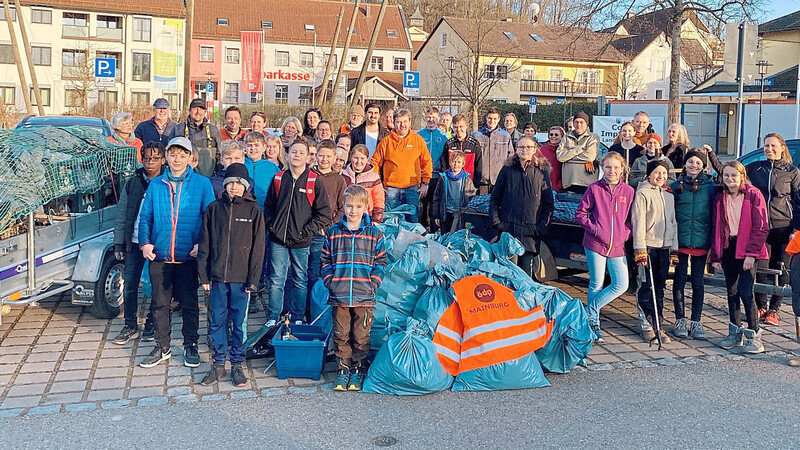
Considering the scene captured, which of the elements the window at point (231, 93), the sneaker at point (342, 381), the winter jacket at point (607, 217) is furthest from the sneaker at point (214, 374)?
the window at point (231, 93)

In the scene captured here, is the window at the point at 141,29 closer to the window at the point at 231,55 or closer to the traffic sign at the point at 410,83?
the window at the point at 231,55

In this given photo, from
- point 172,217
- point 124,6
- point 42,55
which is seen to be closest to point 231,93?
point 124,6

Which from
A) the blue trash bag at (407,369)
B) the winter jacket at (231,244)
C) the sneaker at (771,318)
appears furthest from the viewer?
the sneaker at (771,318)

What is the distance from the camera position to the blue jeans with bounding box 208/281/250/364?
6215 mm

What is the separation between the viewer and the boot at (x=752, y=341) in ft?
23.2

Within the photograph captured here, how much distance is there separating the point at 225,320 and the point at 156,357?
0.76 m

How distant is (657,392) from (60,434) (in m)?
4.03

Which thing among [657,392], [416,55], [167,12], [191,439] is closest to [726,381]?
[657,392]

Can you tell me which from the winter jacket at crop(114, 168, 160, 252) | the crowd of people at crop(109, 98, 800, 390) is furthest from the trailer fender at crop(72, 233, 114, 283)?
the winter jacket at crop(114, 168, 160, 252)

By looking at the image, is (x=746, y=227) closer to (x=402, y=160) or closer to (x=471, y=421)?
(x=471, y=421)

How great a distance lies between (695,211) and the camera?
7.48 metres

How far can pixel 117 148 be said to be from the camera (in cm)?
878

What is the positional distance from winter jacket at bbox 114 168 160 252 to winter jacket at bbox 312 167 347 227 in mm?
1523

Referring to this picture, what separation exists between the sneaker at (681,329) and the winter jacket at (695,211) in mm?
715
